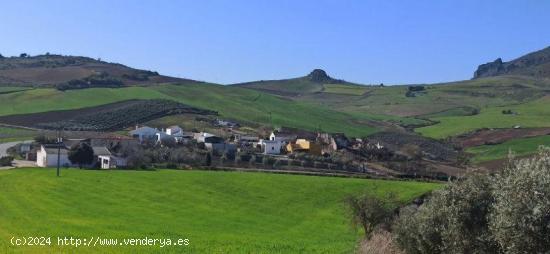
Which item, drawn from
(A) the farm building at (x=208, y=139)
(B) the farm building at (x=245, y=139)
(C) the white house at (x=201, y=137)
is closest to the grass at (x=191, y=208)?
(A) the farm building at (x=208, y=139)

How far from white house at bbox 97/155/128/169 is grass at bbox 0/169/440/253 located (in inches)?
345

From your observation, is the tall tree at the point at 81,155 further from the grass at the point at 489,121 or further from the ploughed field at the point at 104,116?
the grass at the point at 489,121

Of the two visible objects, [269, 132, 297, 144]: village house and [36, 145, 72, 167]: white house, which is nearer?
[36, 145, 72, 167]: white house

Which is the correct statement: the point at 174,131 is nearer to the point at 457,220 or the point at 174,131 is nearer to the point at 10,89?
the point at 10,89

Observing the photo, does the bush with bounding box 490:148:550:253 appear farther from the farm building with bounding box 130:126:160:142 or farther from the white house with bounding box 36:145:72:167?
the farm building with bounding box 130:126:160:142

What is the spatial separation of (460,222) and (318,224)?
27807mm

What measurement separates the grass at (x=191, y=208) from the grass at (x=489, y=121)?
77937mm

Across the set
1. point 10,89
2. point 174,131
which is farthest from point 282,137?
point 10,89

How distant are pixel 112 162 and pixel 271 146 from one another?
29550mm

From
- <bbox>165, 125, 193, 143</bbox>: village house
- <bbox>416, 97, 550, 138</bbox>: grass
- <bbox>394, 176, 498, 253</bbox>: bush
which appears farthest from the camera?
<bbox>416, 97, 550, 138</bbox>: grass

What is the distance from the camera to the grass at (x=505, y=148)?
106375 millimetres

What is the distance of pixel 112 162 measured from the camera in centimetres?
8050

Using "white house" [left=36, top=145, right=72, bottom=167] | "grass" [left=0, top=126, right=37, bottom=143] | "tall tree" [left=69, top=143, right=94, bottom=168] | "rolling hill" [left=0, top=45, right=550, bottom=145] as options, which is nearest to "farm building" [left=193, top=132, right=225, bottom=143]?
"tall tree" [left=69, top=143, right=94, bottom=168]

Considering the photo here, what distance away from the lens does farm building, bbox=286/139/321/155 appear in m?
105
